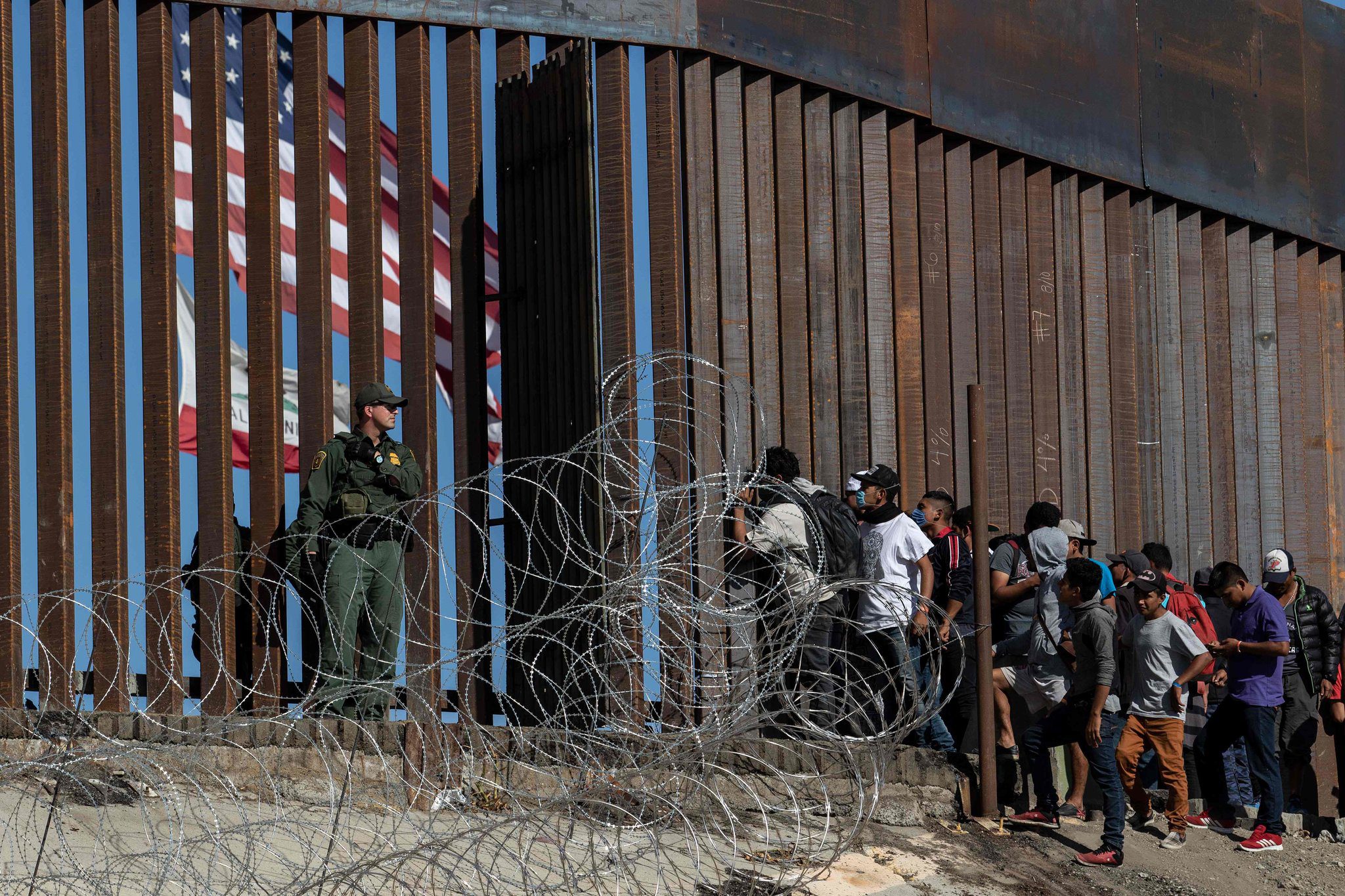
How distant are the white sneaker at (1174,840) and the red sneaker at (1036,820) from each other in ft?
1.79

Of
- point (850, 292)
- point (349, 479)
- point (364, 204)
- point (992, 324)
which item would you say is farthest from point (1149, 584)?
point (364, 204)

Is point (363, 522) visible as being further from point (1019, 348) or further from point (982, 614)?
point (1019, 348)

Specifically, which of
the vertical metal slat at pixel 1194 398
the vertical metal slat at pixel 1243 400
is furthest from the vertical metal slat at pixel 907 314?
the vertical metal slat at pixel 1243 400

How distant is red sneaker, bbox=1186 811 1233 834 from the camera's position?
26.7 feet

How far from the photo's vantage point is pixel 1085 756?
7688mm

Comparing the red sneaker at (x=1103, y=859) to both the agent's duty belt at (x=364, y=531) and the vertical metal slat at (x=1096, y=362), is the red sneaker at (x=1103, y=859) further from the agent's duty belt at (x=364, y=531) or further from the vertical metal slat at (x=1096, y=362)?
the vertical metal slat at (x=1096, y=362)

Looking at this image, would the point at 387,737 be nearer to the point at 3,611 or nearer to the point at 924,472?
the point at 3,611

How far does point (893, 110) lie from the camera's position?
9.77m

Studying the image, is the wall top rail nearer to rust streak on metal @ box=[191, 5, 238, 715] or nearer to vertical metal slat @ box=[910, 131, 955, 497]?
vertical metal slat @ box=[910, 131, 955, 497]

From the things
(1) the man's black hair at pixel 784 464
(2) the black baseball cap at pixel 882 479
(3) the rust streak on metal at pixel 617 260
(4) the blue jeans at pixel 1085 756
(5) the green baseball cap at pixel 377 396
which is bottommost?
(4) the blue jeans at pixel 1085 756

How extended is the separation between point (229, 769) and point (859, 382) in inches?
160

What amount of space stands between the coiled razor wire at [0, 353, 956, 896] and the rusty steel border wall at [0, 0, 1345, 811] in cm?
22

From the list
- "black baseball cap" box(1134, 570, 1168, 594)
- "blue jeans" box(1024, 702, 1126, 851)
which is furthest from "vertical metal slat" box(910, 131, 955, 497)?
"blue jeans" box(1024, 702, 1126, 851)

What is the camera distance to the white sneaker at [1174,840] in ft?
24.8
